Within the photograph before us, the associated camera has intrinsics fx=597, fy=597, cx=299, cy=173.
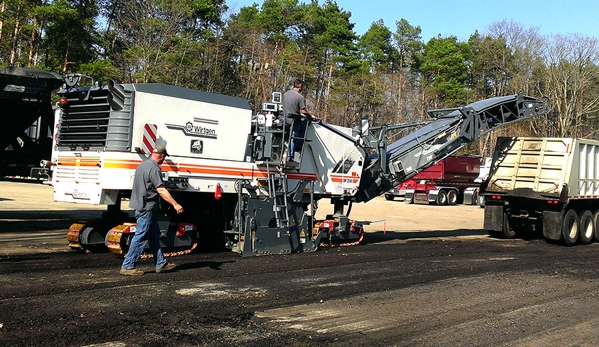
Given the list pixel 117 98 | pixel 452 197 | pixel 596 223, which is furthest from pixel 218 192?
pixel 452 197

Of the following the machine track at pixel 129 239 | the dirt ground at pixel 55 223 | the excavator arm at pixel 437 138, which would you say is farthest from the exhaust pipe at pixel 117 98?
the excavator arm at pixel 437 138

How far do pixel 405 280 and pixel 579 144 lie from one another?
10.1 m

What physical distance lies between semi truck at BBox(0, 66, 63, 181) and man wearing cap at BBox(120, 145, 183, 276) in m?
5.20

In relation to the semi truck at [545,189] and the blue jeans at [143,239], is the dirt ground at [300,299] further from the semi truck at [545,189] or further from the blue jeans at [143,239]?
the semi truck at [545,189]

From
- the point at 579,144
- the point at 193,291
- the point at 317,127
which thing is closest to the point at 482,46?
the point at 579,144

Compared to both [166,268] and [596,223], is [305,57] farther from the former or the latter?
[166,268]

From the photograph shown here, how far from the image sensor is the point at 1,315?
6160mm

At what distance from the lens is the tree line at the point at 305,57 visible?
36.4 m

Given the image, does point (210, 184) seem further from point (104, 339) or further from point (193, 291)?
point (104, 339)

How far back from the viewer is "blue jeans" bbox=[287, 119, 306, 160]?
11.9m

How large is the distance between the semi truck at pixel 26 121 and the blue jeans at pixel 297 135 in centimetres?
541

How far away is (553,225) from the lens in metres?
16.2

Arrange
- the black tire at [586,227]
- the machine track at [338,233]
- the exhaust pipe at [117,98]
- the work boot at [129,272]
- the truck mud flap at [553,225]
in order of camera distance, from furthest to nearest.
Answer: the black tire at [586,227] < the truck mud flap at [553,225] < the machine track at [338,233] < the exhaust pipe at [117,98] < the work boot at [129,272]

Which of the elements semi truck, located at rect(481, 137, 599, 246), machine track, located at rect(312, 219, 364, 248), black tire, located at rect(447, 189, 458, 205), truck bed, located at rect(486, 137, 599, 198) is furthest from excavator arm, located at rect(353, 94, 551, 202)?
black tire, located at rect(447, 189, 458, 205)
